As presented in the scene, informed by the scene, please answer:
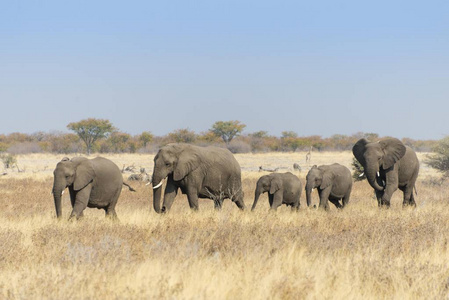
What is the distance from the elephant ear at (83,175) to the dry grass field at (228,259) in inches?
27.9

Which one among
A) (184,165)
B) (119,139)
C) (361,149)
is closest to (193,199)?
(184,165)

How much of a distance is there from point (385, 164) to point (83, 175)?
7.92 m

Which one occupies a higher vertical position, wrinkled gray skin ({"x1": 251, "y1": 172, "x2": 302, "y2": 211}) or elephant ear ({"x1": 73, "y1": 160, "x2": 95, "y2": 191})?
elephant ear ({"x1": 73, "y1": 160, "x2": 95, "y2": 191})

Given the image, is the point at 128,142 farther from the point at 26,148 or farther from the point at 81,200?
the point at 81,200

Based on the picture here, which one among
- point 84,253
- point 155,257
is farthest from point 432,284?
point 84,253

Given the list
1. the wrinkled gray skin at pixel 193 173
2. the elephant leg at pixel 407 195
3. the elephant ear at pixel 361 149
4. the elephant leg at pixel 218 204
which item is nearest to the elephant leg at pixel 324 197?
the elephant ear at pixel 361 149

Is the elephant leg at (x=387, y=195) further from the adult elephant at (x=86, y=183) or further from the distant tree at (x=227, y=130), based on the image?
the distant tree at (x=227, y=130)

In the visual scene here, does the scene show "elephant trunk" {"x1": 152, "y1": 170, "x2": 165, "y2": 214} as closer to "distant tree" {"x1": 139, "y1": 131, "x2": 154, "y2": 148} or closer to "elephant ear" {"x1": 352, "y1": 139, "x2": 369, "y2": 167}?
"elephant ear" {"x1": 352, "y1": 139, "x2": 369, "y2": 167}

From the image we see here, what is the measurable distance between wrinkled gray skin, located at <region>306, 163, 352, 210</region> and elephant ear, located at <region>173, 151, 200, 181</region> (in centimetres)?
445

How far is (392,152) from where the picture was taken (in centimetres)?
1591

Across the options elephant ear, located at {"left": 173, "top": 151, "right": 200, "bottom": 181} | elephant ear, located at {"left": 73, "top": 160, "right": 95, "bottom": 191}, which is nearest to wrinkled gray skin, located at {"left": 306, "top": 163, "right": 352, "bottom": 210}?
elephant ear, located at {"left": 173, "top": 151, "right": 200, "bottom": 181}

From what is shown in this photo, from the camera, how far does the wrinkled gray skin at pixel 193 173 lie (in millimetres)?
13859

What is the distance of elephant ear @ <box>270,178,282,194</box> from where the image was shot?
1680 cm

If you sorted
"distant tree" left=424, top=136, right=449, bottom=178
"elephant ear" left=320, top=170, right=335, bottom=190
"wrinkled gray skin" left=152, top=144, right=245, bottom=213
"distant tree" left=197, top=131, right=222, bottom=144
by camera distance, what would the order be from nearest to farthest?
1. "wrinkled gray skin" left=152, top=144, right=245, bottom=213
2. "elephant ear" left=320, top=170, right=335, bottom=190
3. "distant tree" left=424, top=136, right=449, bottom=178
4. "distant tree" left=197, top=131, right=222, bottom=144
